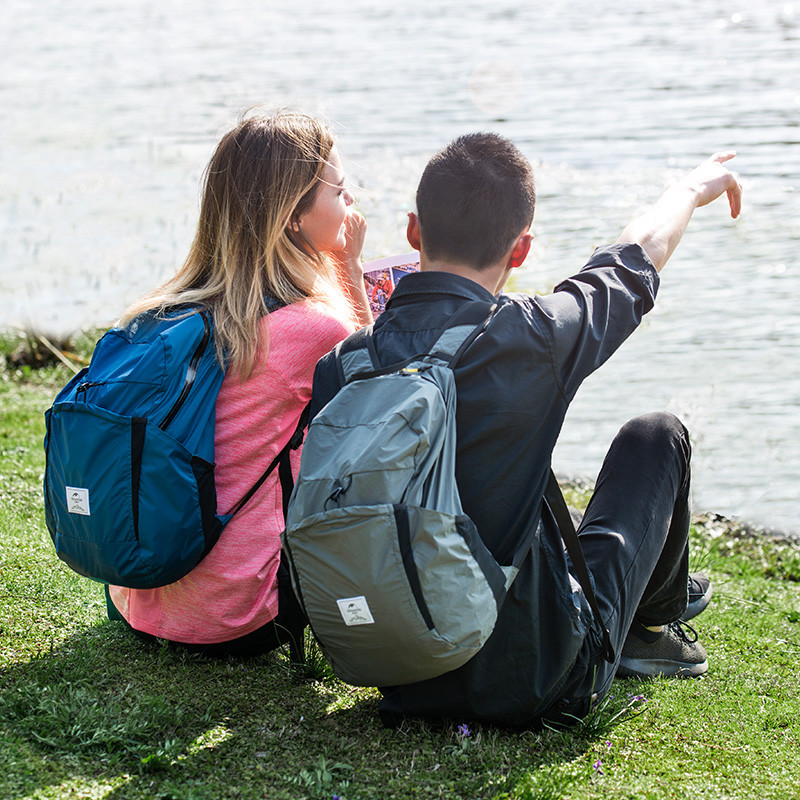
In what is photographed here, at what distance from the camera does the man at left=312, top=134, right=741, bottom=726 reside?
7.47ft

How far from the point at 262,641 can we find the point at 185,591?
0.28 meters

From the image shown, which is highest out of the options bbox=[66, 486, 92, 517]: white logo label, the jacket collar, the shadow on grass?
the jacket collar

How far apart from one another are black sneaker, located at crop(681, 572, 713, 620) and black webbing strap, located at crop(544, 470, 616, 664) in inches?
31.6

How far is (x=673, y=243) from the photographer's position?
2.58m

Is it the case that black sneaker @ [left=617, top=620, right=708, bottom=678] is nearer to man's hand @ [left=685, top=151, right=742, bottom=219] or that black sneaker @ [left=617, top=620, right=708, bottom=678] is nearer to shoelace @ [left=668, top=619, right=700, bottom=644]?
shoelace @ [left=668, top=619, right=700, bottom=644]

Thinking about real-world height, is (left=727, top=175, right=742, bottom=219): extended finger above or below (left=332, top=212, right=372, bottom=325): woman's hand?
above

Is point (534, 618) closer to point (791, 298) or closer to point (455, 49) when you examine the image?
point (791, 298)

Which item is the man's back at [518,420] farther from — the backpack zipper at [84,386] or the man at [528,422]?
the backpack zipper at [84,386]

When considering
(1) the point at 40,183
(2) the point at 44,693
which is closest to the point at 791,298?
(2) the point at 44,693

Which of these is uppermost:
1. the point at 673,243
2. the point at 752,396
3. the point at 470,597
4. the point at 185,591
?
the point at 673,243

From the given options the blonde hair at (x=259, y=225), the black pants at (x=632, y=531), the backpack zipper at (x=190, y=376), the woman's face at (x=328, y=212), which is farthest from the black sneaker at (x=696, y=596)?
the backpack zipper at (x=190, y=376)

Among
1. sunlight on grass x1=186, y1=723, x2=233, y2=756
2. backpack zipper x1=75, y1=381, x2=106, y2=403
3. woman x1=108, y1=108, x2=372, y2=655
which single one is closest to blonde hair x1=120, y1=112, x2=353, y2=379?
woman x1=108, y1=108, x2=372, y2=655

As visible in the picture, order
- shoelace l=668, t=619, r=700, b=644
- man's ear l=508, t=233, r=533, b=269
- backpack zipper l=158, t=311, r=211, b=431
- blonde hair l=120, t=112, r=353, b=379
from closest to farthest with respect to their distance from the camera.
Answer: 1. man's ear l=508, t=233, r=533, b=269
2. backpack zipper l=158, t=311, r=211, b=431
3. blonde hair l=120, t=112, r=353, b=379
4. shoelace l=668, t=619, r=700, b=644

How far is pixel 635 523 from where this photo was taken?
2627mm
